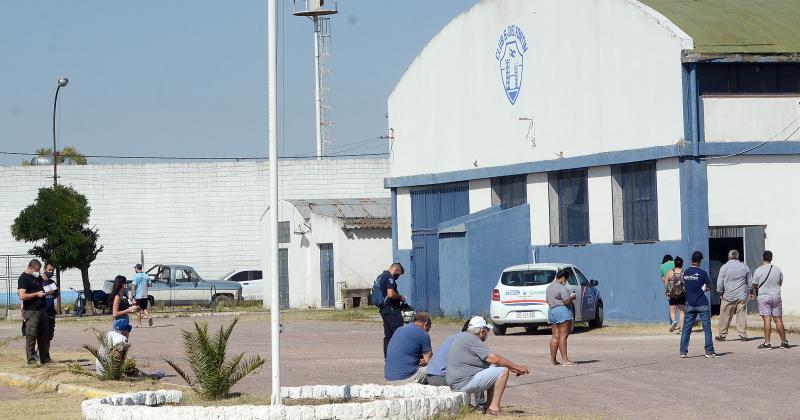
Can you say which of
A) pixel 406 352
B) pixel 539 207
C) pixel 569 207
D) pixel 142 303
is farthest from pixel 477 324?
pixel 142 303

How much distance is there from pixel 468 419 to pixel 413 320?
8.24 feet

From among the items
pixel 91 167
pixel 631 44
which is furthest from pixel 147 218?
pixel 631 44

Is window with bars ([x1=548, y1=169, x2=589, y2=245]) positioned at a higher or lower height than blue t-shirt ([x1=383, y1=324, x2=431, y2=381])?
higher

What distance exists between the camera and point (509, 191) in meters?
37.7

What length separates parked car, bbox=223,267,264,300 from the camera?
5422 centimetres

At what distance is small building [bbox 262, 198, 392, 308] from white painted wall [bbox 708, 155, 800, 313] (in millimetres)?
19136

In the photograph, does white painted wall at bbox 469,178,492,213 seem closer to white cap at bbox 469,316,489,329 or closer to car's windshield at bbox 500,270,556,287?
car's windshield at bbox 500,270,556,287

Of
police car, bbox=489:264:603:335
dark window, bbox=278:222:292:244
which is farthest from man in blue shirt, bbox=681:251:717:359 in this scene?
dark window, bbox=278:222:292:244

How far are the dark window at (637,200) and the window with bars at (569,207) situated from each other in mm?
1415

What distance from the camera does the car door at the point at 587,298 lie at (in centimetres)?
2977

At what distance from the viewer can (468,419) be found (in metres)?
14.3

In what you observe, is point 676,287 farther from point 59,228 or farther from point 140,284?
point 59,228

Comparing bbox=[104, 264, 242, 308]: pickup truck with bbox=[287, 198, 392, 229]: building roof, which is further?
bbox=[287, 198, 392, 229]: building roof

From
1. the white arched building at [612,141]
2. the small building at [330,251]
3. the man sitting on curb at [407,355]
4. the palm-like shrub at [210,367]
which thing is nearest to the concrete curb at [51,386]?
the palm-like shrub at [210,367]
